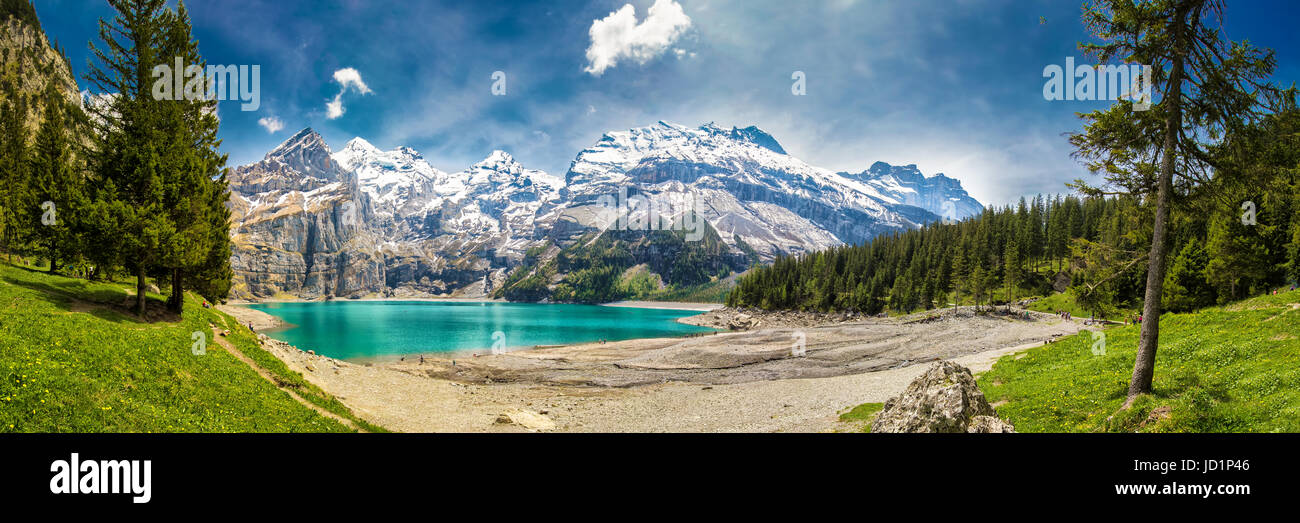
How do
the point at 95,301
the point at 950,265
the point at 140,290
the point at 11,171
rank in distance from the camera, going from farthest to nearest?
the point at 950,265, the point at 11,171, the point at 140,290, the point at 95,301

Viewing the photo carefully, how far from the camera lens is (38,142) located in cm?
3469

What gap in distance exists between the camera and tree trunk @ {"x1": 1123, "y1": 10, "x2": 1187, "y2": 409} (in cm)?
1310

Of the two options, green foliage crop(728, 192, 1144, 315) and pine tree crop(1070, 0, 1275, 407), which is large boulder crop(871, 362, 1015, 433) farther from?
green foliage crop(728, 192, 1144, 315)

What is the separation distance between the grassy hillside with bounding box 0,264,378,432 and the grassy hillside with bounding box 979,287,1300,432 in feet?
78.5

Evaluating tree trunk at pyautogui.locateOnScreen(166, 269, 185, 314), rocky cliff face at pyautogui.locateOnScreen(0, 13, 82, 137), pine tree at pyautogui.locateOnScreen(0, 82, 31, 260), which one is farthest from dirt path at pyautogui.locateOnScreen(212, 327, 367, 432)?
rocky cliff face at pyautogui.locateOnScreen(0, 13, 82, 137)

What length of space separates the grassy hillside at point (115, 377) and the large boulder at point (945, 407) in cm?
1889

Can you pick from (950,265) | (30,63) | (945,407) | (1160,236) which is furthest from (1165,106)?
(30,63)

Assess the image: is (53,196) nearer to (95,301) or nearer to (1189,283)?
(95,301)

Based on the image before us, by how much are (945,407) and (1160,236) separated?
26.5ft

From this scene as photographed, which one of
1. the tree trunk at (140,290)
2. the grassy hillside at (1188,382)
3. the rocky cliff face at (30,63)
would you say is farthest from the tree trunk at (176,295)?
the rocky cliff face at (30,63)

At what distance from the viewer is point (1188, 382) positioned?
42.4ft
